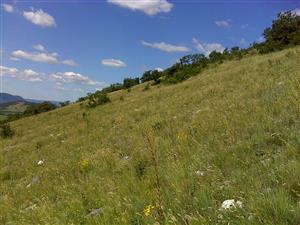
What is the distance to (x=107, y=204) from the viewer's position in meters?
4.71

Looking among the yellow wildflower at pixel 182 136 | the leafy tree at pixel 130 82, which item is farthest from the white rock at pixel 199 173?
the leafy tree at pixel 130 82

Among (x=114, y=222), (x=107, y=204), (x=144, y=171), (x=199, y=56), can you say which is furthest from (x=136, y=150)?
(x=199, y=56)

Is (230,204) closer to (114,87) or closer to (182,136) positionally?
(182,136)

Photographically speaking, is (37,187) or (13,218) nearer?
(13,218)

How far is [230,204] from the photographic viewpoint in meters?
3.33

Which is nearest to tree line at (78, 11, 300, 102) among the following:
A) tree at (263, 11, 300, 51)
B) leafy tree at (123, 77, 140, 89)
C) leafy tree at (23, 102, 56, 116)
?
tree at (263, 11, 300, 51)

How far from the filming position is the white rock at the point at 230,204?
128 inches

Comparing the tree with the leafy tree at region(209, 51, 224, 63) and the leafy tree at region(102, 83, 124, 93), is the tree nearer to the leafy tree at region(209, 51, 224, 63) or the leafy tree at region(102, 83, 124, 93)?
the leafy tree at region(209, 51, 224, 63)

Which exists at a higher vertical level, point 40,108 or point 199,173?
point 199,173

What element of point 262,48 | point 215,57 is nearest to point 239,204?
point 262,48

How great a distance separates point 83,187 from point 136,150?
68.6 inches

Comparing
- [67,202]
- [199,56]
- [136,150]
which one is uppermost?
[199,56]

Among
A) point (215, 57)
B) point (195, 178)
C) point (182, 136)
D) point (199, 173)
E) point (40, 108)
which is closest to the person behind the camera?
point (195, 178)

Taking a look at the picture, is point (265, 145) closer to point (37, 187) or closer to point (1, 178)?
point (37, 187)
